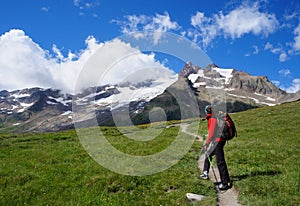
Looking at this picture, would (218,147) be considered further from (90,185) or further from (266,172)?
(90,185)

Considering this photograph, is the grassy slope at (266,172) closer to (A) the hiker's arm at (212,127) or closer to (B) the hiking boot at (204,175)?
(B) the hiking boot at (204,175)

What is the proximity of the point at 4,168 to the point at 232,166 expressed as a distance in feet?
48.9

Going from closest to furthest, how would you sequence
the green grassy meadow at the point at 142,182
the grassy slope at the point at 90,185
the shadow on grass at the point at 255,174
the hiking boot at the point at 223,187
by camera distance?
the green grassy meadow at the point at 142,182, the grassy slope at the point at 90,185, the hiking boot at the point at 223,187, the shadow on grass at the point at 255,174

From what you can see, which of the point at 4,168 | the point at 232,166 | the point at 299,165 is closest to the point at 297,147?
the point at 299,165

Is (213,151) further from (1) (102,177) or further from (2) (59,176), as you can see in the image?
(2) (59,176)

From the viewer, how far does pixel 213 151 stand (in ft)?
47.4

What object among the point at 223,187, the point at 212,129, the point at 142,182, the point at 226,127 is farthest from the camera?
the point at 142,182

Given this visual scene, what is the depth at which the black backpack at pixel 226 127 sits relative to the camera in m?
13.7

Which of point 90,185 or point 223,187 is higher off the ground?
point 90,185

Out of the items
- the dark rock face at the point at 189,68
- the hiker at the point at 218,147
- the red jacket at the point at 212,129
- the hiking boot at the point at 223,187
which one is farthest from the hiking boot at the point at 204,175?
the dark rock face at the point at 189,68

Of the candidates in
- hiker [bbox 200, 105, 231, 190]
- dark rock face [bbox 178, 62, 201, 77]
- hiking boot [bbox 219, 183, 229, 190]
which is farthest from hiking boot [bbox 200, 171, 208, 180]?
dark rock face [bbox 178, 62, 201, 77]

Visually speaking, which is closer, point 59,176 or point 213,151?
point 213,151

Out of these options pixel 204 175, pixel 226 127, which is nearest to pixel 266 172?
pixel 204 175

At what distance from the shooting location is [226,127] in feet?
45.4
